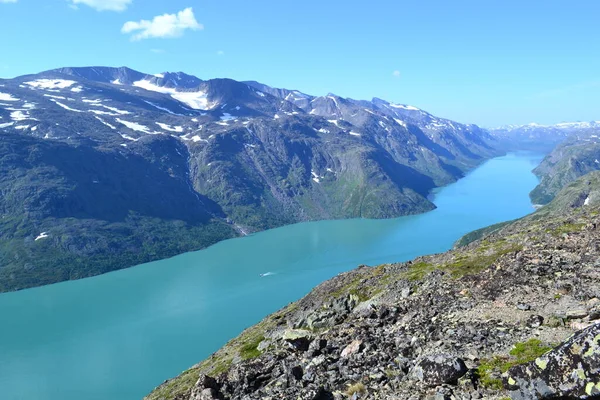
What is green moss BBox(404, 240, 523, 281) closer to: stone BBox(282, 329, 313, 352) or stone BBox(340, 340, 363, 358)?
stone BBox(282, 329, 313, 352)

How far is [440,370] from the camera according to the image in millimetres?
16188

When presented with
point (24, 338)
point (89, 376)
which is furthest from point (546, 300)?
point (24, 338)

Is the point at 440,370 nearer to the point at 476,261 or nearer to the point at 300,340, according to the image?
the point at 300,340

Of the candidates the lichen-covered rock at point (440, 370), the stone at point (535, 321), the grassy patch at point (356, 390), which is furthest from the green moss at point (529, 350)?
the grassy patch at point (356, 390)

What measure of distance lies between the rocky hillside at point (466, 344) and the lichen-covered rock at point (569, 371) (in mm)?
27

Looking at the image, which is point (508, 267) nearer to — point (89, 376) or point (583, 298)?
point (583, 298)

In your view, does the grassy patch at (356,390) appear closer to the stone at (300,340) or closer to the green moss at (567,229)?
the stone at (300,340)

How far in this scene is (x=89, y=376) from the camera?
397 ft

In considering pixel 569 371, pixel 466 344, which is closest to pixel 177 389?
pixel 466 344

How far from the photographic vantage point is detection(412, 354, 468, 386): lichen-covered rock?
51.8 feet

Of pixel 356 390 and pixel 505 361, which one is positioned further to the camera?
pixel 356 390

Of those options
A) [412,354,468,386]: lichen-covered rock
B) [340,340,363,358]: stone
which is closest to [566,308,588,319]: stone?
[412,354,468,386]: lichen-covered rock

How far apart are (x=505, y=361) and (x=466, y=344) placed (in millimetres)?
2757

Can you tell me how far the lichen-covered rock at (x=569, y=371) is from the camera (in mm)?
10383
